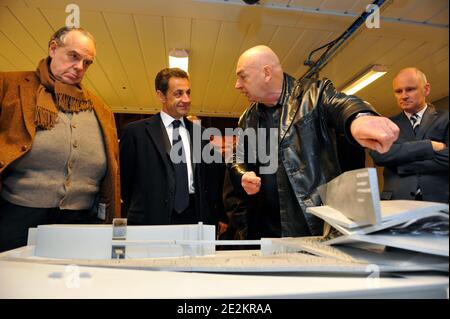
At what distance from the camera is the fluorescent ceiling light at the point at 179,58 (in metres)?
1.57

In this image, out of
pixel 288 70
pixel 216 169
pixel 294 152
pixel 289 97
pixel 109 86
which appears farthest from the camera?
pixel 109 86

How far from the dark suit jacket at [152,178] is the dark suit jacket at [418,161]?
63cm

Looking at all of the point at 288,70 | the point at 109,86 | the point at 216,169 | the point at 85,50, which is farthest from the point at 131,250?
the point at 109,86

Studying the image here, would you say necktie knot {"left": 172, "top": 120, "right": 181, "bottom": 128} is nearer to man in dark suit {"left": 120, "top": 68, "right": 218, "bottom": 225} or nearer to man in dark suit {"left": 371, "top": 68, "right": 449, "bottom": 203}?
man in dark suit {"left": 120, "top": 68, "right": 218, "bottom": 225}

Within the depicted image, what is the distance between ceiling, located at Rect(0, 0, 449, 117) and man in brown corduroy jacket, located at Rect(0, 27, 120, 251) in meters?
0.18

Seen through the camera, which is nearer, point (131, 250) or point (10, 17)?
point (131, 250)

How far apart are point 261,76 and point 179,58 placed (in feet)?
2.87

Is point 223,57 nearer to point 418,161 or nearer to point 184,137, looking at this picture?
point 184,137

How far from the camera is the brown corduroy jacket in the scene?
60cm

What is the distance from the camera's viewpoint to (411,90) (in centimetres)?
39

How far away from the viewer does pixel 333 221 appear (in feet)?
1.15

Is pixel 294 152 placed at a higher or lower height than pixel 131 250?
higher
